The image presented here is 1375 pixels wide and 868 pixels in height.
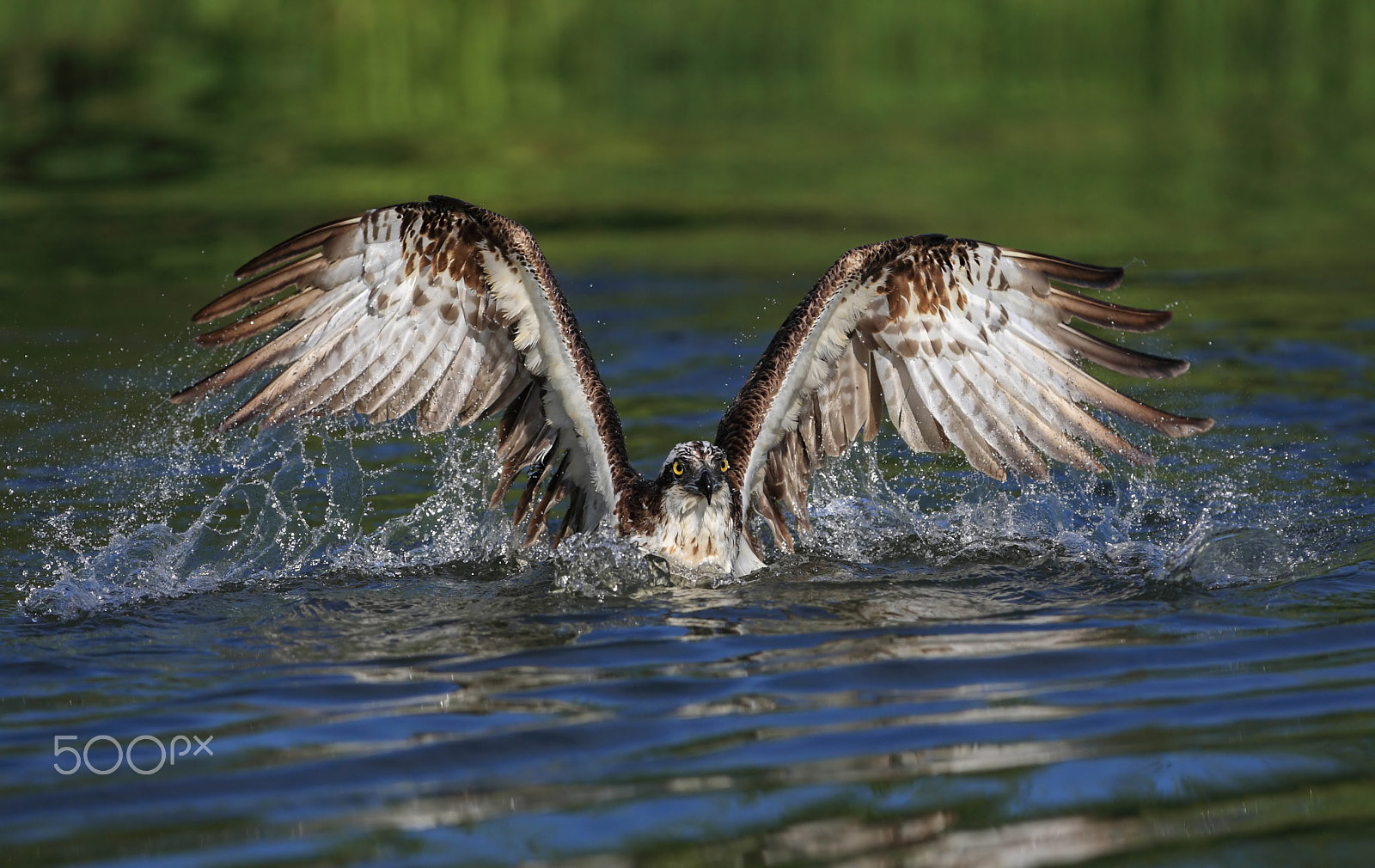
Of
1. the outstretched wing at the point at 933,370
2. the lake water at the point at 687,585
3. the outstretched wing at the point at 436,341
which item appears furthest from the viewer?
the outstretched wing at the point at 933,370

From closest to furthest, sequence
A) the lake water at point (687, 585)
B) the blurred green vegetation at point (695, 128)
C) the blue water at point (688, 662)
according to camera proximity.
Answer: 1. the blue water at point (688, 662)
2. the lake water at point (687, 585)
3. the blurred green vegetation at point (695, 128)

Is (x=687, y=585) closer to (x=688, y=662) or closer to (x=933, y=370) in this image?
(x=688, y=662)

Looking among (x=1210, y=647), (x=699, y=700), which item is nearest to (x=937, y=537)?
(x=1210, y=647)

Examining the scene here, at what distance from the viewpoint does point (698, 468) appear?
7129 mm

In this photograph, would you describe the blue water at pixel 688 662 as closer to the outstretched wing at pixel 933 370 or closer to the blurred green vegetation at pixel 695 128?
the outstretched wing at pixel 933 370

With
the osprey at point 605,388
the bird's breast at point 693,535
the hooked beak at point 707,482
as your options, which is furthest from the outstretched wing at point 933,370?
the hooked beak at point 707,482

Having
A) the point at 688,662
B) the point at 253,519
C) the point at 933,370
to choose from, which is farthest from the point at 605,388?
the point at 253,519

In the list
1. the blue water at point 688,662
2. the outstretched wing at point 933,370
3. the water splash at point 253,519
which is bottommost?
the blue water at point 688,662

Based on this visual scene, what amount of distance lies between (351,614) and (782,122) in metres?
14.2

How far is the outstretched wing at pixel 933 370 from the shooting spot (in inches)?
285

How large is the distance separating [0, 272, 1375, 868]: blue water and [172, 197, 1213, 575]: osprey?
38 cm

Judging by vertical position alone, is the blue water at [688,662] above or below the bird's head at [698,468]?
below

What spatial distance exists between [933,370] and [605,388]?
1566mm

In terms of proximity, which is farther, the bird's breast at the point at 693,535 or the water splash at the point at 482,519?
the bird's breast at the point at 693,535
